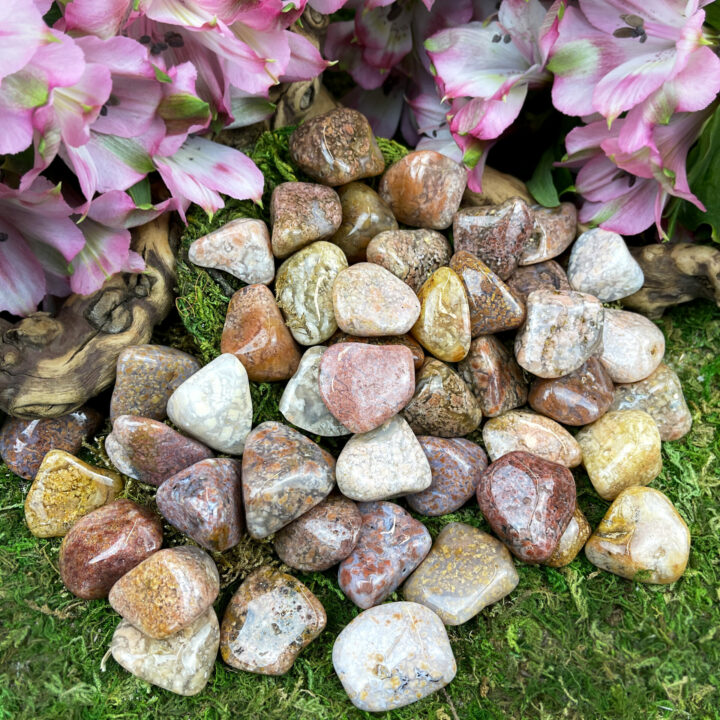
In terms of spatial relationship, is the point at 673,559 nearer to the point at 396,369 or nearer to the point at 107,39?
the point at 396,369

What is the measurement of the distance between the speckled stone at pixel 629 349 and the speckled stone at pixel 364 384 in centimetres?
32

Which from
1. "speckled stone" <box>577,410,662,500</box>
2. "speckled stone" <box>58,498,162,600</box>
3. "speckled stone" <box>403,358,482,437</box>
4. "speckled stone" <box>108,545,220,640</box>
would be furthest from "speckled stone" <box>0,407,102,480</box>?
"speckled stone" <box>577,410,662,500</box>

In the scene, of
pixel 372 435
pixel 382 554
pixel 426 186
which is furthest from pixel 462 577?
pixel 426 186

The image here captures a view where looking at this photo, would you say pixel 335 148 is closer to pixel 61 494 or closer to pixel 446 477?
pixel 446 477

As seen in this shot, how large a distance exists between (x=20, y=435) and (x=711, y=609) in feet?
3.08

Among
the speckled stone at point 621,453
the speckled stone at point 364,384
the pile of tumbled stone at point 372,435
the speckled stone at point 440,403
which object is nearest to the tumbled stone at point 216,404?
the pile of tumbled stone at point 372,435

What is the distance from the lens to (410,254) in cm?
101

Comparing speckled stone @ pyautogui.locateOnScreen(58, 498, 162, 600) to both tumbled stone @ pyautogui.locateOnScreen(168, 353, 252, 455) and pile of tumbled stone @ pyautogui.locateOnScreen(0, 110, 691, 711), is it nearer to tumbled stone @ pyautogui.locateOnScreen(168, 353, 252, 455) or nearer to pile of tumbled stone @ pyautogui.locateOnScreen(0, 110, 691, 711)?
pile of tumbled stone @ pyautogui.locateOnScreen(0, 110, 691, 711)

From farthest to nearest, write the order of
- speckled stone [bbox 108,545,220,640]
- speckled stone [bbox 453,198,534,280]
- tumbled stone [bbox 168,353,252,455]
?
speckled stone [bbox 453,198,534,280], tumbled stone [bbox 168,353,252,455], speckled stone [bbox 108,545,220,640]

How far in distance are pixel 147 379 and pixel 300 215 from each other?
302 millimetres

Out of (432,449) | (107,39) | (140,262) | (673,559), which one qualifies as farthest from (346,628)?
(107,39)

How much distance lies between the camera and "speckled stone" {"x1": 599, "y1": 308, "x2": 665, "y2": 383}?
1037 mm

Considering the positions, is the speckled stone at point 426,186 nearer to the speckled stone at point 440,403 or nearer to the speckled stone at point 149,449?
the speckled stone at point 440,403

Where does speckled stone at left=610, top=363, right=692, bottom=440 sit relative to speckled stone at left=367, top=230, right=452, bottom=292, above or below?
below
